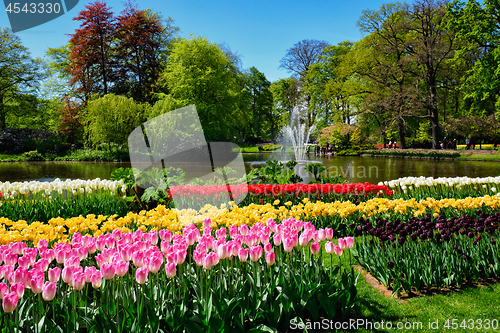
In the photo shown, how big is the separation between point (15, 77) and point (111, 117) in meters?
17.0

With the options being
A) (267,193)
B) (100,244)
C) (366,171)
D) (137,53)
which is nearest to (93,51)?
(137,53)

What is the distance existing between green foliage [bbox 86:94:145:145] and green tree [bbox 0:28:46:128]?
13995 mm

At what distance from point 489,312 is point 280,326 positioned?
184 centimetres

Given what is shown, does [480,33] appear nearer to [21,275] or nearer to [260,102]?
[21,275]

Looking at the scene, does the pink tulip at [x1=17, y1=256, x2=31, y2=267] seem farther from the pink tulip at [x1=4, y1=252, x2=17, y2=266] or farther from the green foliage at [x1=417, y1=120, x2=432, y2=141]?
the green foliage at [x1=417, y1=120, x2=432, y2=141]

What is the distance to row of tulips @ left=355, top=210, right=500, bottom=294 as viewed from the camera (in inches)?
120

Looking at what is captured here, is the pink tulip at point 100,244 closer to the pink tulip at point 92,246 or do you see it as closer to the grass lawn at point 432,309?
the pink tulip at point 92,246

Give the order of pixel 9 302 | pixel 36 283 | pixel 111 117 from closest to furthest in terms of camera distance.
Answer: pixel 9 302
pixel 36 283
pixel 111 117

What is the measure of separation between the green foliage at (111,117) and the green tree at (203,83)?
3375 millimetres

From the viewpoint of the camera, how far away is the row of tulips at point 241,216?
133 inches

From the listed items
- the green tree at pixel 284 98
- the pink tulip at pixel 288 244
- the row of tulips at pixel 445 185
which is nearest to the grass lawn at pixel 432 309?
the pink tulip at pixel 288 244

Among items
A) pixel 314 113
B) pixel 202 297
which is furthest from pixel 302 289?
pixel 314 113

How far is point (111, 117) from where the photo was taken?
77.0ft

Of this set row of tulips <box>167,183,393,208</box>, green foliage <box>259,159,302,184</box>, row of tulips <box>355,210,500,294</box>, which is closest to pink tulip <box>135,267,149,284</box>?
row of tulips <box>355,210,500,294</box>
